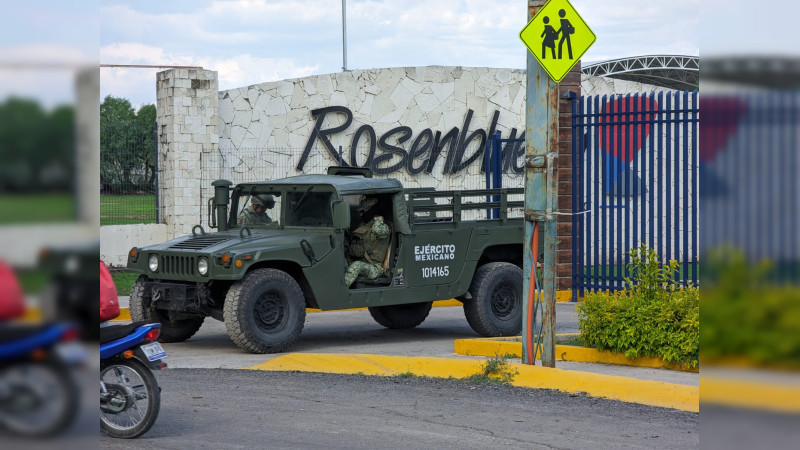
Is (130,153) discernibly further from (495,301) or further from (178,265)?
(495,301)

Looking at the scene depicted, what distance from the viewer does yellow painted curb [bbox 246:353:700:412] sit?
754cm

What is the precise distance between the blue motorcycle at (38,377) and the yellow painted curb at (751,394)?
0.79 m

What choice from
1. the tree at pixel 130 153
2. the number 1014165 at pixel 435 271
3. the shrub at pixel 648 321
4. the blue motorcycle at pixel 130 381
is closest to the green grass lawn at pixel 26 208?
the blue motorcycle at pixel 130 381

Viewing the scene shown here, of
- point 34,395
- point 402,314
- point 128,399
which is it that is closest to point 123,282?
point 402,314

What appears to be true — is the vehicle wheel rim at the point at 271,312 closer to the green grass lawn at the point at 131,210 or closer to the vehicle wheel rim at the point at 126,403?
the vehicle wheel rim at the point at 126,403

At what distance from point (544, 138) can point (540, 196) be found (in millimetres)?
509

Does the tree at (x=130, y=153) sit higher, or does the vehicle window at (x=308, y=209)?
the tree at (x=130, y=153)

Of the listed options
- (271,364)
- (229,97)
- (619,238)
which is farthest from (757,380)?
(229,97)

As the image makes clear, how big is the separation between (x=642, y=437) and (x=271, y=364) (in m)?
4.10

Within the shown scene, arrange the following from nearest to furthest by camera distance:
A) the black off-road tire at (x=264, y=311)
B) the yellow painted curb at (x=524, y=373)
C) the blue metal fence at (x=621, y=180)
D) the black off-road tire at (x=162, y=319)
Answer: the yellow painted curb at (x=524, y=373) → the black off-road tire at (x=264, y=311) → the black off-road tire at (x=162, y=319) → the blue metal fence at (x=621, y=180)

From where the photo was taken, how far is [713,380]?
3.95 feet

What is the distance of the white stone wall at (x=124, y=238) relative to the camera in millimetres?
18422

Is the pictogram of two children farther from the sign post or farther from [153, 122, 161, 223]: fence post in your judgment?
[153, 122, 161, 223]: fence post

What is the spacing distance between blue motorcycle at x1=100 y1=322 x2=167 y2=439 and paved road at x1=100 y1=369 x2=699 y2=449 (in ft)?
0.46
